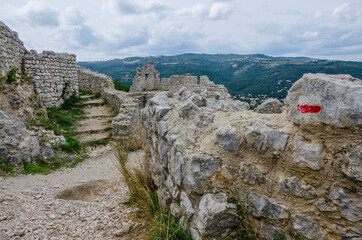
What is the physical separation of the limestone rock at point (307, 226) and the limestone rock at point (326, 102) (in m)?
0.77

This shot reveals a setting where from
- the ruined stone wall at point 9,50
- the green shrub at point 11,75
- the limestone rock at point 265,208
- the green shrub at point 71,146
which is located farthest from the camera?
the green shrub at point 11,75

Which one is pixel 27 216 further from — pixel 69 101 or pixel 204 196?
pixel 69 101

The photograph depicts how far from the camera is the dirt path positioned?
3424 mm

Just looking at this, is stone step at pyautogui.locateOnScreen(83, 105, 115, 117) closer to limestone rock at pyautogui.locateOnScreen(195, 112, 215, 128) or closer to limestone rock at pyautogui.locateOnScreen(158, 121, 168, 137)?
limestone rock at pyautogui.locateOnScreen(158, 121, 168, 137)

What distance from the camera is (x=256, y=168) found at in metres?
2.25

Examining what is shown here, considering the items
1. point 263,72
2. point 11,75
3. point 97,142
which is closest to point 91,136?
point 97,142

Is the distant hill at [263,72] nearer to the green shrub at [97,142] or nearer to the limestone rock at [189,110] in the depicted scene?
the green shrub at [97,142]

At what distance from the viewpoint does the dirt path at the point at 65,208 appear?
3424 mm

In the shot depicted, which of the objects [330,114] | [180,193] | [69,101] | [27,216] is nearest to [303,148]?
[330,114]

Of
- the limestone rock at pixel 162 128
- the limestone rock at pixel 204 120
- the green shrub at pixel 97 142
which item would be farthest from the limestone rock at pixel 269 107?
the green shrub at pixel 97 142

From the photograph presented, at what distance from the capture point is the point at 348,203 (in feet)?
5.46

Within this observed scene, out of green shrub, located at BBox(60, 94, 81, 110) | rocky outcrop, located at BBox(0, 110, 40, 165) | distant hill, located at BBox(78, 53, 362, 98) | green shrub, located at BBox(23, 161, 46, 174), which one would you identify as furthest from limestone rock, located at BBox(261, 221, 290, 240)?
green shrub, located at BBox(60, 94, 81, 110)

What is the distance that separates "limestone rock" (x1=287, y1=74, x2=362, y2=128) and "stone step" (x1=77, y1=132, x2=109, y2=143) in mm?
8811

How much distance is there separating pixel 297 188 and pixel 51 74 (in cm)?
1186
